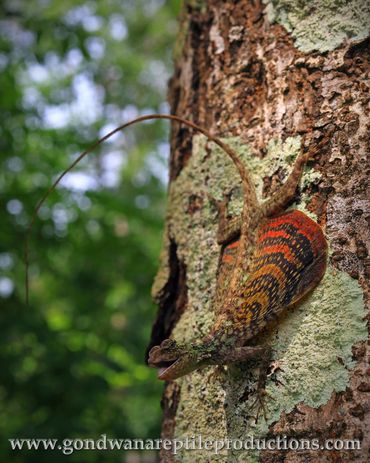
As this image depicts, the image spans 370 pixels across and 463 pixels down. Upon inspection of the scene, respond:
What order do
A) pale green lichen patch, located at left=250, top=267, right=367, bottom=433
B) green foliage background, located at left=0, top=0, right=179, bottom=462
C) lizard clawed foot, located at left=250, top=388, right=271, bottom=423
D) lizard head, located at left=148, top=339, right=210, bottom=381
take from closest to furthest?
pale green lichen patch, located at left=250, top=267, right=367, bottom=433 < lizard clawed foot, located at left=250, top=388, right=271, bottom=423 < lizard head, located at left=148, top=339, right=210, bottom=381 < green foliage background, located at left=0, top=0, right=179, bottom=462

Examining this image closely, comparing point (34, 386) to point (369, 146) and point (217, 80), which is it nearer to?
point (217, 80)

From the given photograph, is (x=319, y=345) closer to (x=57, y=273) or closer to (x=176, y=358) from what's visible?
(x=176, y=358)

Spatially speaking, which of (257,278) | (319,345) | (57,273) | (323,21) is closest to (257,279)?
(257,278)

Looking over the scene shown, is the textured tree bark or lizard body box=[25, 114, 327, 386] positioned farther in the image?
lizard body box=[25, 114, 327, 386]

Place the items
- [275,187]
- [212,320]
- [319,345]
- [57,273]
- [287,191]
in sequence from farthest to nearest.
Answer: [57,273], [212,320], [275,187], [287,191], [319,345]

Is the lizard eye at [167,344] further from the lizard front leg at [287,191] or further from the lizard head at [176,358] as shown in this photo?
the lizard front leg at [287,191]

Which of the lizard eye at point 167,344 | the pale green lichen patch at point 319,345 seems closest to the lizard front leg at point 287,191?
the pale green lichen patch at point 319,345

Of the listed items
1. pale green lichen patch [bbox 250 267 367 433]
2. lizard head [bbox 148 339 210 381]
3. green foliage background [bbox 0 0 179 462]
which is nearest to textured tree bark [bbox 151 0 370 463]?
pale green lichen patch [bbox 250 267 367 433]

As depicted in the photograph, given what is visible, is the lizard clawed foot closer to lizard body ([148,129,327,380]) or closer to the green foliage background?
lizard body ([148,129,327,380])
